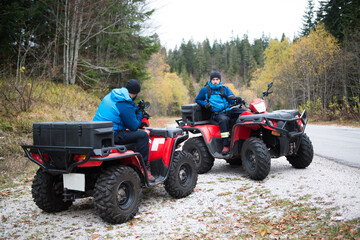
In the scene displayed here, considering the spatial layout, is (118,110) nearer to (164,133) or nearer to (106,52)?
(164,133)

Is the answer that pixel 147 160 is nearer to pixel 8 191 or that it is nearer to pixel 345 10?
pixel 8 191

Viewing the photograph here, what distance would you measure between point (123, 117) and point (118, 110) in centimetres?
→ 13

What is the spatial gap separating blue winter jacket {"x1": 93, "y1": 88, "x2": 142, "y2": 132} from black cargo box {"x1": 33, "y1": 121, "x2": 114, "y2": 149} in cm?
55

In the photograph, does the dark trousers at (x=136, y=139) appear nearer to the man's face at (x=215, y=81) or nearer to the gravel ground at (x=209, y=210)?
the gravel ground at (x=209, y=210)

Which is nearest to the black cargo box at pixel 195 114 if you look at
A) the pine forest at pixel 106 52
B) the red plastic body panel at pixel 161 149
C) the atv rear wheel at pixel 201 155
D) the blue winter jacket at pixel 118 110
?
the atv rear wheel at pixel 201 155

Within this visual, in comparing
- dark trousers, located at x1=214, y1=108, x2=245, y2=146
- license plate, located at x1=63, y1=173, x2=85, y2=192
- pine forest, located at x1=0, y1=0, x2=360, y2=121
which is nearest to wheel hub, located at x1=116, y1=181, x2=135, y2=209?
license plate, located at x1=63, y1=173, x2=85, y2=192

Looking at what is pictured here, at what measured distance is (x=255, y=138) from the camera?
252 inches

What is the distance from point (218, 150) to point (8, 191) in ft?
14.5

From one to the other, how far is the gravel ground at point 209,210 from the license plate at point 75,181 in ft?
1.78

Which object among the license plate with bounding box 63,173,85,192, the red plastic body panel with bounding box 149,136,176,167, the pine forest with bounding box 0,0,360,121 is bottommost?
the license plate with bounding box 63,173,85,192

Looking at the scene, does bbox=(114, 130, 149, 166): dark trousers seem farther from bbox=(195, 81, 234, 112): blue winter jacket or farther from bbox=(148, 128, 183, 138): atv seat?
bbox=(195, 81, 234, 112): blue winter jacket

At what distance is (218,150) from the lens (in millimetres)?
7148

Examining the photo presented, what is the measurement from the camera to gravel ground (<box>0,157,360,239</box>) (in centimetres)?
390

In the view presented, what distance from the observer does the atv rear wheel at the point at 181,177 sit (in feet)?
17.2
